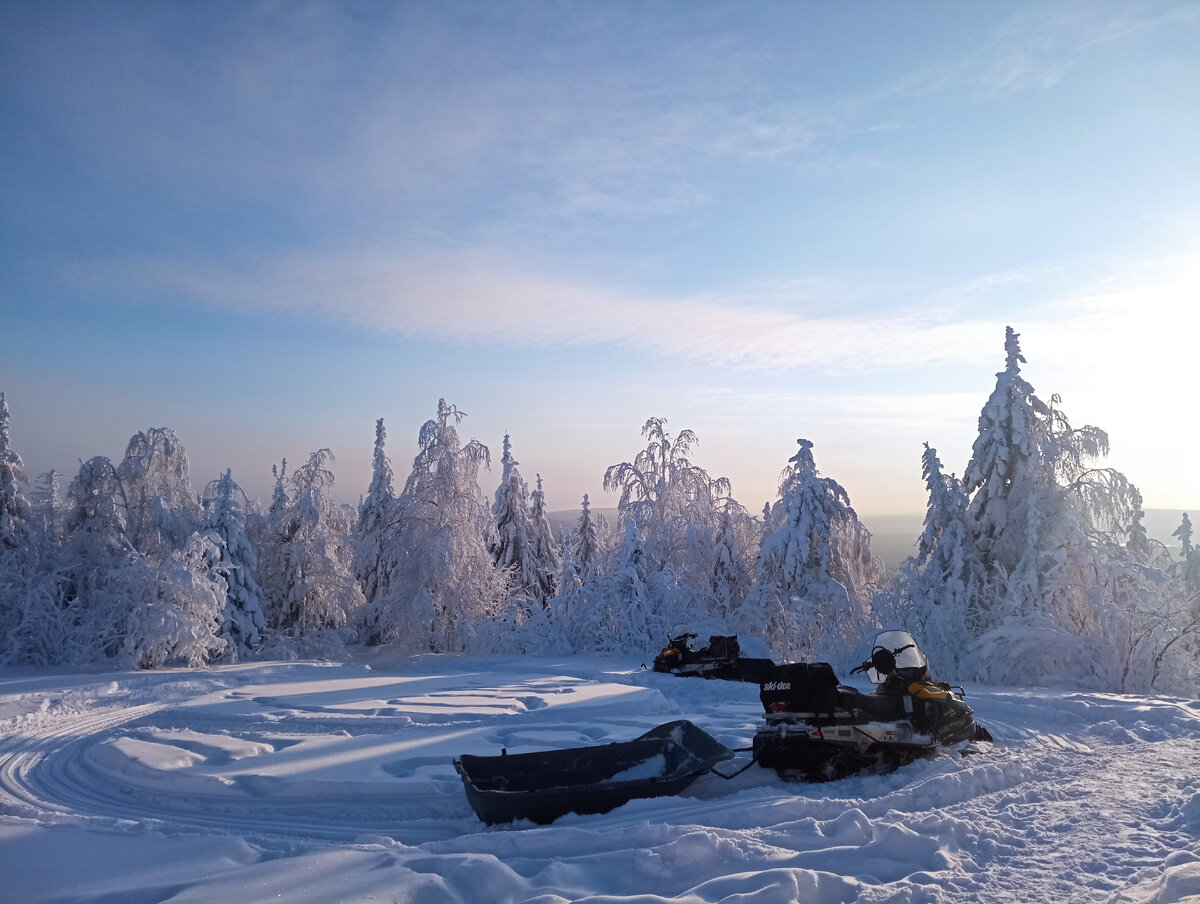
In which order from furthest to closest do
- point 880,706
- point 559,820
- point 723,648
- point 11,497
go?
point 11,497 → point 723,648 → point 880,706 → point 559,820

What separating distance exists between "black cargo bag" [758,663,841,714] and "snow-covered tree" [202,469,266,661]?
16.4 m

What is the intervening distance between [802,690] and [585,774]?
2247 millimetres

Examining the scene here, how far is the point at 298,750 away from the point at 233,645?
12.5m

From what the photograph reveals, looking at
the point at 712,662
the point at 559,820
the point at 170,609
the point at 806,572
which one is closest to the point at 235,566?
the point at 170,609

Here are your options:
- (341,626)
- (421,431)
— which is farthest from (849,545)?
(341,626)

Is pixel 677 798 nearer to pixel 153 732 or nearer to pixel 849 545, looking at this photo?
pixel 153 732

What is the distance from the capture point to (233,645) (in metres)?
19.0

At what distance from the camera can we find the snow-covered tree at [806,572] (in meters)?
20.1

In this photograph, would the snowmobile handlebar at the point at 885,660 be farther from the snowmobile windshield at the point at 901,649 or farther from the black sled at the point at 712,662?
the black sled at the point at 712,662

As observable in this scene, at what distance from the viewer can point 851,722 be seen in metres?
7.29

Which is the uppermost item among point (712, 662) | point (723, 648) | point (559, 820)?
point (723, 648)

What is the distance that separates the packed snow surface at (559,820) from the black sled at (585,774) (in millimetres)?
147

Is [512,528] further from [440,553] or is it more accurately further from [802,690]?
[802,690]

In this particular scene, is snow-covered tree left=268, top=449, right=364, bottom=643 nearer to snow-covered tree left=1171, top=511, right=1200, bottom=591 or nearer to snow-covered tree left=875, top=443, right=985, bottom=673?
snow-covered tree left=875, top=443, right=985, bottom=673
